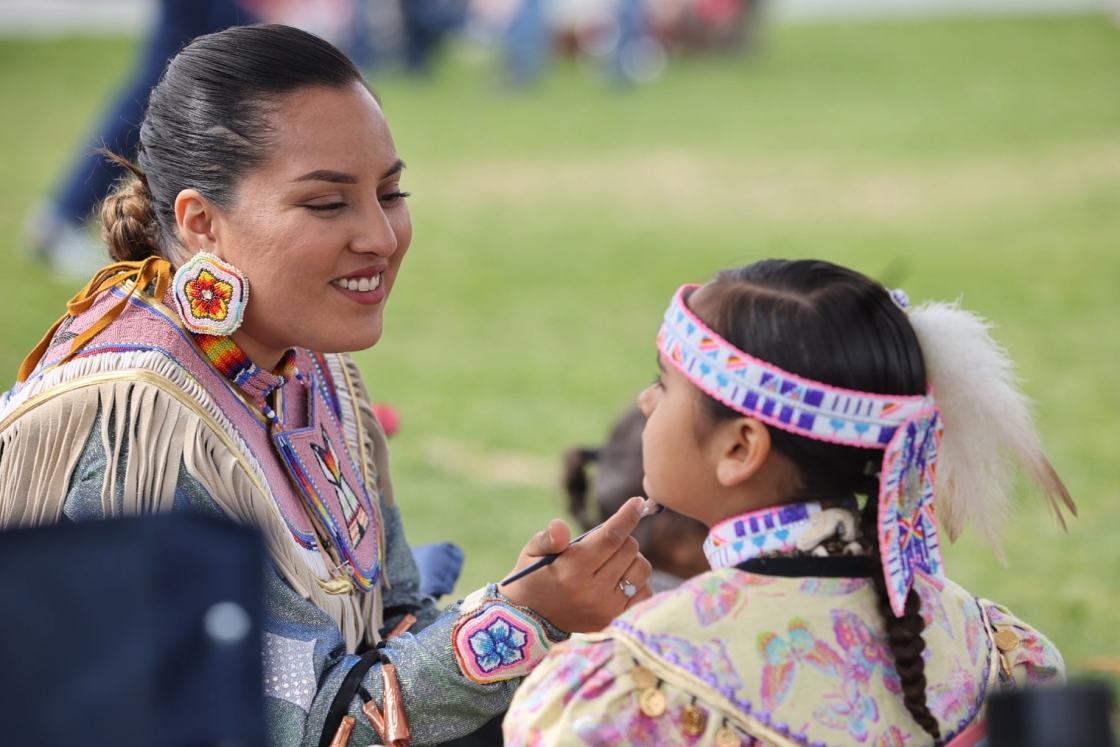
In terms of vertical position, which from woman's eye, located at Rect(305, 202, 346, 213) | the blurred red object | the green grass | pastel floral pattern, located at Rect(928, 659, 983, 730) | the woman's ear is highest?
woman's eye, located at Rect(305, 202, 346, 213)

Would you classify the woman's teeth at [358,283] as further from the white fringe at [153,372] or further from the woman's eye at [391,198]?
the white fringe at [153,372]

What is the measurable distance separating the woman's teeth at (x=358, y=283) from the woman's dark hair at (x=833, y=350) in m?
0.67

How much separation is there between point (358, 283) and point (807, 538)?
2.96ft

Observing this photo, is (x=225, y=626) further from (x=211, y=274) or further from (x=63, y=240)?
(x=63, y=240)

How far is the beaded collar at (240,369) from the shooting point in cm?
214

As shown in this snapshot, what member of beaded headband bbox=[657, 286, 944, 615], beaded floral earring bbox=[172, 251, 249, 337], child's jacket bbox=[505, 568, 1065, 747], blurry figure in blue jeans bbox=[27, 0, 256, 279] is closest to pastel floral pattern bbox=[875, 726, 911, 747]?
child's jacket bbox=[505, 568, 1065, 747]

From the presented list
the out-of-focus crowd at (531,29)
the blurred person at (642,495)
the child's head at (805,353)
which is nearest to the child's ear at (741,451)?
the child's head at (805,353)

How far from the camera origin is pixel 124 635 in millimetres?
1058

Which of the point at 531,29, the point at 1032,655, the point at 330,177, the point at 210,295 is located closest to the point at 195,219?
the point at 210,295

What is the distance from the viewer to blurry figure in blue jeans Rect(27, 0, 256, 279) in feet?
18.7

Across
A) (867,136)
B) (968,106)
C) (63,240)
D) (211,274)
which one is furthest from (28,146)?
(211,274)

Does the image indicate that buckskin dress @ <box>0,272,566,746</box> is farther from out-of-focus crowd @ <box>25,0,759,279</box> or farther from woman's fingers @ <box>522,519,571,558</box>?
out-of-focus crowd @ <box>25,0,759,279</box>

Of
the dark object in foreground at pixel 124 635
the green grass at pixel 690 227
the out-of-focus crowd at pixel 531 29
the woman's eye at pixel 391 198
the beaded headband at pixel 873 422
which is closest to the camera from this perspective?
the dark object in foreground at pixel 124 635

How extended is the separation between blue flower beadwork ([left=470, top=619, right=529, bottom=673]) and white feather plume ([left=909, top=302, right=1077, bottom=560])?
688 millimetres
